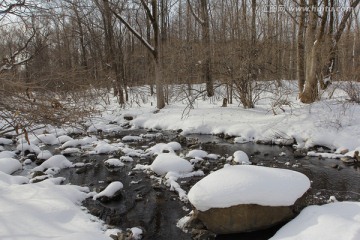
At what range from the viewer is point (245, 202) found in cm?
543

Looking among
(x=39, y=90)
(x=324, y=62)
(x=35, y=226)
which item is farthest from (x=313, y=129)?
(x=39, y=90)

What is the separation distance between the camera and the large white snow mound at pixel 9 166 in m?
8.63

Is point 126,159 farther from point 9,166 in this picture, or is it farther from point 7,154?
point 7,154

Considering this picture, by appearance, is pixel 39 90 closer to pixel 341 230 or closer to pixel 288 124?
pixel 341 230

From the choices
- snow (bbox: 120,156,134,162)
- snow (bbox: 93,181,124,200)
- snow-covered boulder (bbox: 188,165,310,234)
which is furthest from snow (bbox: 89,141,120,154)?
snow-covered boulder (bbox: 188,165,310,234)

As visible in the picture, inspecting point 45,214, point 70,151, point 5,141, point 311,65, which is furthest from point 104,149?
point 311,65

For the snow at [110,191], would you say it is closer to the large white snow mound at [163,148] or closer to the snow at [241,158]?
the large white snow mound at [163,148]

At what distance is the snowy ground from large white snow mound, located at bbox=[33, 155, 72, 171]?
0.03 meters

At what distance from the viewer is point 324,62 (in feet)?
41.4

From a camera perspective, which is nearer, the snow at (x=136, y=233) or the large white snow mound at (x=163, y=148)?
the snow at (x=136, y=233)

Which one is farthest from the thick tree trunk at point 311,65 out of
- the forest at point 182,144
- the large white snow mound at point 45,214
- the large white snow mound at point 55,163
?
the large white snow mound at point 45,214

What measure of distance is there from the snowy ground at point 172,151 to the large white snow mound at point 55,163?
1.0 inches

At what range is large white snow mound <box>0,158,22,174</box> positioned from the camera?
863 centimetres

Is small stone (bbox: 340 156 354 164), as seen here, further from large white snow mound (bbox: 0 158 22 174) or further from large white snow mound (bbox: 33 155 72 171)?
large white snow mound (bbox: 0 158 22 174)
